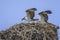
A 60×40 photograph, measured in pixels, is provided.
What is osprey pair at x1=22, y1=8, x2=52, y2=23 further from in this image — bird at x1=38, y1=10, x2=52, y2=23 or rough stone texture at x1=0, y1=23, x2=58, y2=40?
rough stone texture at x1=0, y1=23, x2=58, y2=40

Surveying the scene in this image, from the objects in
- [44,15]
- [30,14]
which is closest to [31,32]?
[44,15]

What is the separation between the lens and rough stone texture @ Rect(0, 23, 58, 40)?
96.9 ft

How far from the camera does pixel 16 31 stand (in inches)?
1178

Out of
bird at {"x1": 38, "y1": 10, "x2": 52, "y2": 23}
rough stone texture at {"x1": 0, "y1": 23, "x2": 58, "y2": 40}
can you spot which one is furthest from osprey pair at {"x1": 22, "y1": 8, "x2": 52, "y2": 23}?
rough stone texture at {"x1": 0, "y1": 23, "x2": 58, "y2": 40}

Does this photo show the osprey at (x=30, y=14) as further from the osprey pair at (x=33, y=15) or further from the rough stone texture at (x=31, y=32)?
the rough stone texture at (x=31, y=32)

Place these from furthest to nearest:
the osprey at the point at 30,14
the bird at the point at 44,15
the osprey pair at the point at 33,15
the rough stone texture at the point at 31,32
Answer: the osprey at the point at 30,14 → the osprey pair at the point at 33,15 → the bird at the point at 44,15 → the rough stone texture at the point at 31,32

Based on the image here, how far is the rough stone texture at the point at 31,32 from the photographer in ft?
96.9

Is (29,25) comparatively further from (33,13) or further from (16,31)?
(33,13)

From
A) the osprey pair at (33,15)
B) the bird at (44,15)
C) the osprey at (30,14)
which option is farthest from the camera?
the osprey at (30,14)

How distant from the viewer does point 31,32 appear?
96.8ft

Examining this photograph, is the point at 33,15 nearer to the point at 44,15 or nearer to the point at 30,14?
the point at 30,14

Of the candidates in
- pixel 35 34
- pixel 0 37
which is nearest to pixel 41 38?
pixel 35 34

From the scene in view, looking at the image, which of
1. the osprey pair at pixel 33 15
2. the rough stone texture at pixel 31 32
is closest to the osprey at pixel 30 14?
the osprey pair at pixel 33 15

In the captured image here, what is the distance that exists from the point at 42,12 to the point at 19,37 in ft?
10.8
